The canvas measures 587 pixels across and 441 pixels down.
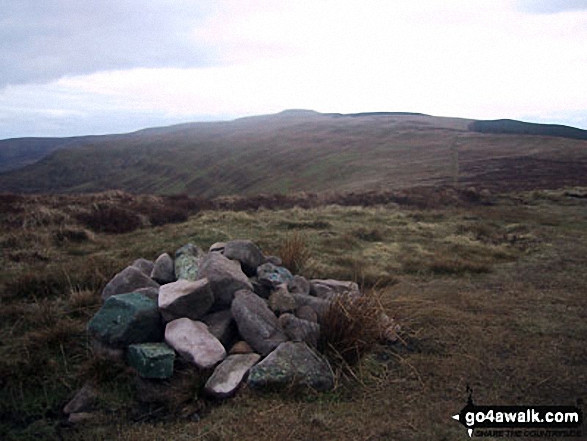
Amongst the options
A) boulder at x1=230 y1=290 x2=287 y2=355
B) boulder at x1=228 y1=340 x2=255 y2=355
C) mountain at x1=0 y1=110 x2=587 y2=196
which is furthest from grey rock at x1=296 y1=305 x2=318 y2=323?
mountain at x1=0 y1=110 x2=587 y2=196

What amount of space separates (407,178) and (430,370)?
32.0 meters

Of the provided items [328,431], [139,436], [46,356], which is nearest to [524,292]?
[328,431]

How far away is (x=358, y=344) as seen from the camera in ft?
16.8

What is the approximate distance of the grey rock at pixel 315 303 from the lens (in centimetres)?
570

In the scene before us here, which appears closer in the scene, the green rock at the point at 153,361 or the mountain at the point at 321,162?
the green rock at the point at 153,361

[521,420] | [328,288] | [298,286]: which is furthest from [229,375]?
[521,420]

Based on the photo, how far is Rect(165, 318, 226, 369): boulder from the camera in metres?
4.67

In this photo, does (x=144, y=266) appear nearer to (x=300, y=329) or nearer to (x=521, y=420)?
(x=300, y=329)

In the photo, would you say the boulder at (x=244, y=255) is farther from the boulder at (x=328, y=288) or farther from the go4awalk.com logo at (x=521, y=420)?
the go4awalk.com logo at (x=521, y=420)

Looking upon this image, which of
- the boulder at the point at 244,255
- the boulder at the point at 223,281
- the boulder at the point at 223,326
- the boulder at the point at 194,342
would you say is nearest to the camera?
the boulder at the point at 194,342

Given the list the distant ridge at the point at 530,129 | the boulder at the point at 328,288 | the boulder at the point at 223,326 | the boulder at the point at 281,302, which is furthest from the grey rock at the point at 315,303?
the distant ridge at the point at 530,129

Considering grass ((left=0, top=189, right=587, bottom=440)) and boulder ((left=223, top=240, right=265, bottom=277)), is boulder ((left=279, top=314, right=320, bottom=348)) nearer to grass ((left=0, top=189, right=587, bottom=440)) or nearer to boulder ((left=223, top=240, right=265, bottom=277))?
grass ((left=0, top=189, right=587, bottom=440))

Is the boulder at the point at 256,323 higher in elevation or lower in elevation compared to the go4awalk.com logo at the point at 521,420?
higher

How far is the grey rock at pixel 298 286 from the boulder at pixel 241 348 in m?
1.43
